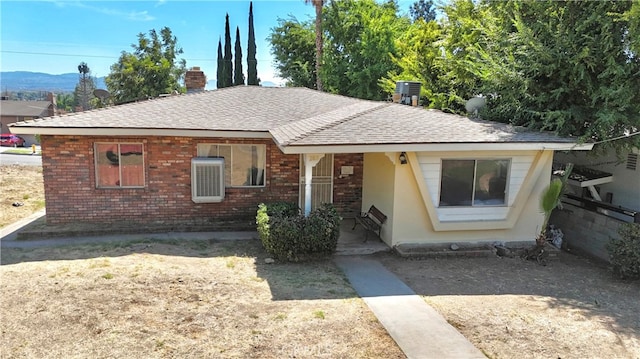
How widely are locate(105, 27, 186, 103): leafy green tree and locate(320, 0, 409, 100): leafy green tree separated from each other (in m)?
14.5

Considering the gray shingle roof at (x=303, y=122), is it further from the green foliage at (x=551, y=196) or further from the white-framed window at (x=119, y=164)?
the green foliage at (x=551, y=196)

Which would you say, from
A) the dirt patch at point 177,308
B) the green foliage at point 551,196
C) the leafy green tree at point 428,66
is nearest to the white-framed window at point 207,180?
the dirt patch at point 177,308

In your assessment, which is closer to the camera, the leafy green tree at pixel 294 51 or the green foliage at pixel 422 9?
the leafy green tree at pixel 294 51

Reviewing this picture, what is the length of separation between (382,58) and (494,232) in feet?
70.4

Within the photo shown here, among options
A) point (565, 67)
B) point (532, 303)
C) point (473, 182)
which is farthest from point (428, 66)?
point (532, 303)

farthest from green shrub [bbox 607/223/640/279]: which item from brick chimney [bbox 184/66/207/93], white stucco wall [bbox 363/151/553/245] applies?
brick chimney [bbox 184/66/207/93]

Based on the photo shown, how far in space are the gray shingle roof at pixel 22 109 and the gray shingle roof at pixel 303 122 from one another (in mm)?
53888

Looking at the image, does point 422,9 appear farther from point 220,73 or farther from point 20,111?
point 20,111

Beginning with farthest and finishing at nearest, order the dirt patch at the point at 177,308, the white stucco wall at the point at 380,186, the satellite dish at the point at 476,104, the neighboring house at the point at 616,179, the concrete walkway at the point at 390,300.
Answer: the satellite dish at the point at 476,104, the neighboring house at the point at 616,179, the white stucco wall at the point at 380,186, the concrete walkway at the point at 390,300, the dirt patch at the point at 177,308

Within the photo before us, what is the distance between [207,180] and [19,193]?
8.16 metres

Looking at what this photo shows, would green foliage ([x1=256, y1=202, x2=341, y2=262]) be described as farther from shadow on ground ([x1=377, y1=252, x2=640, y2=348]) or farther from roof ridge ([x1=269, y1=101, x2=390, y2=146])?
roof ridge ([x1=269, y1=101, x2=390, y2=146])

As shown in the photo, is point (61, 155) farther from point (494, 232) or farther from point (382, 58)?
point (382, 58)

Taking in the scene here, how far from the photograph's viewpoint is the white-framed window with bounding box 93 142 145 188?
991cm

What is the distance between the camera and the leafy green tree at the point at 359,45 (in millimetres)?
29000
